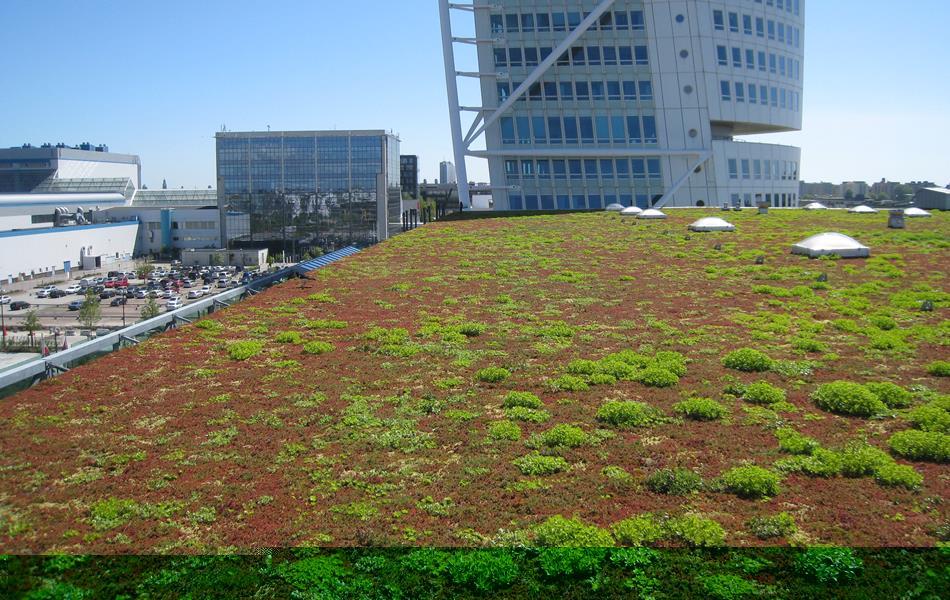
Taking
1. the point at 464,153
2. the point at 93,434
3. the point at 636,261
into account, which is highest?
the point at 464,153

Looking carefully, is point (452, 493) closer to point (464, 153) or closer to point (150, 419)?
point (150, 419)

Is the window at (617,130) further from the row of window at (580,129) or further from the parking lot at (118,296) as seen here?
the parking lot at (118,296)

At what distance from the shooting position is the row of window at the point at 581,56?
215ft

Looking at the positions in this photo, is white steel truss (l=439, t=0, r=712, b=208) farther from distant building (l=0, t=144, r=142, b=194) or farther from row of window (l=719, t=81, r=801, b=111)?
distant building (l=0, t=144, r=142, b=194)

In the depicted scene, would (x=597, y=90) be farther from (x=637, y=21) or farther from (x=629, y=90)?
(x=637, y=21)

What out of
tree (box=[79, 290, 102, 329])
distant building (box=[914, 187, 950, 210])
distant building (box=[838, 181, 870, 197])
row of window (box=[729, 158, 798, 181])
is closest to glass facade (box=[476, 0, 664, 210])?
row of window (box=[729, 158, 798, 181])

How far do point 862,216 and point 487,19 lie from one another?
1439 inches

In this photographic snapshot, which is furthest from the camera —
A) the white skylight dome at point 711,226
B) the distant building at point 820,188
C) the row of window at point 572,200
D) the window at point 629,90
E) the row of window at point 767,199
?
the distant building at point 820,188

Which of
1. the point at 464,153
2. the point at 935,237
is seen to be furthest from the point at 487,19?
the point at 935,237

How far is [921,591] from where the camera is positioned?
7281 mm

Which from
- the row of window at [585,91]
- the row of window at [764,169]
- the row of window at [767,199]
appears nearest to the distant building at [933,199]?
the row of window at [767,199]

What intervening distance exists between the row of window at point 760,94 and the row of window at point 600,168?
Answer: 9.05 m

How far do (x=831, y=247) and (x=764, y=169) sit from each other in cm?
4592

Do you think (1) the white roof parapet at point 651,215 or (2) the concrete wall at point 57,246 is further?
(2) the concrete wall at point 57,246
